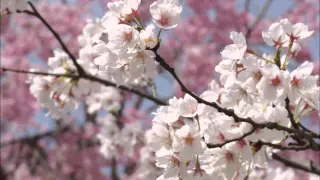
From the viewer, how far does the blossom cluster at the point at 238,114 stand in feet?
5.27

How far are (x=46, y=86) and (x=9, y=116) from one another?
6.04 metres

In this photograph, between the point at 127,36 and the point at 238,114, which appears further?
the point at 238,114

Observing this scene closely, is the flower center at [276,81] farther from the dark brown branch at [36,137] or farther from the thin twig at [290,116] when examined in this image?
the dark brown branch at [36,137]

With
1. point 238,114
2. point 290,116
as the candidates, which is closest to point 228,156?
point 238,114

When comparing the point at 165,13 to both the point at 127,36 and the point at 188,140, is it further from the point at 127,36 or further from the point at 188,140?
the point at 188,140

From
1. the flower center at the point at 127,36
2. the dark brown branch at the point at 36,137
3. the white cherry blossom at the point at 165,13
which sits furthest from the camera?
the dark brown branch at the point at 36,137

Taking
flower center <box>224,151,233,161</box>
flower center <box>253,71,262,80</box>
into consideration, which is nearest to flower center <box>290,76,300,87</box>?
flower center <box>253,71,262,80</box>

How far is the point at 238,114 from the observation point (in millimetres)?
1737

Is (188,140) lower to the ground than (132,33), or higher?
lower

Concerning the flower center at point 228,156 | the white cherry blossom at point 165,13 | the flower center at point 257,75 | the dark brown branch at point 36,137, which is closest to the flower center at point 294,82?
the flower center at point 257,75

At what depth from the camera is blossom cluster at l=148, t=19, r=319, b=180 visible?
5.27 feet

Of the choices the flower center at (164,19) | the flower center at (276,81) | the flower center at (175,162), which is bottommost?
the flower center at (175,162)

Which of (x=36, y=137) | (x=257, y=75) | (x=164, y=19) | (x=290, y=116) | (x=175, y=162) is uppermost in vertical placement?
(x=36, y=137)

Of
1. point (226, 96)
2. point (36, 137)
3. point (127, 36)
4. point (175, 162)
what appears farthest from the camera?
point (36, 137)
